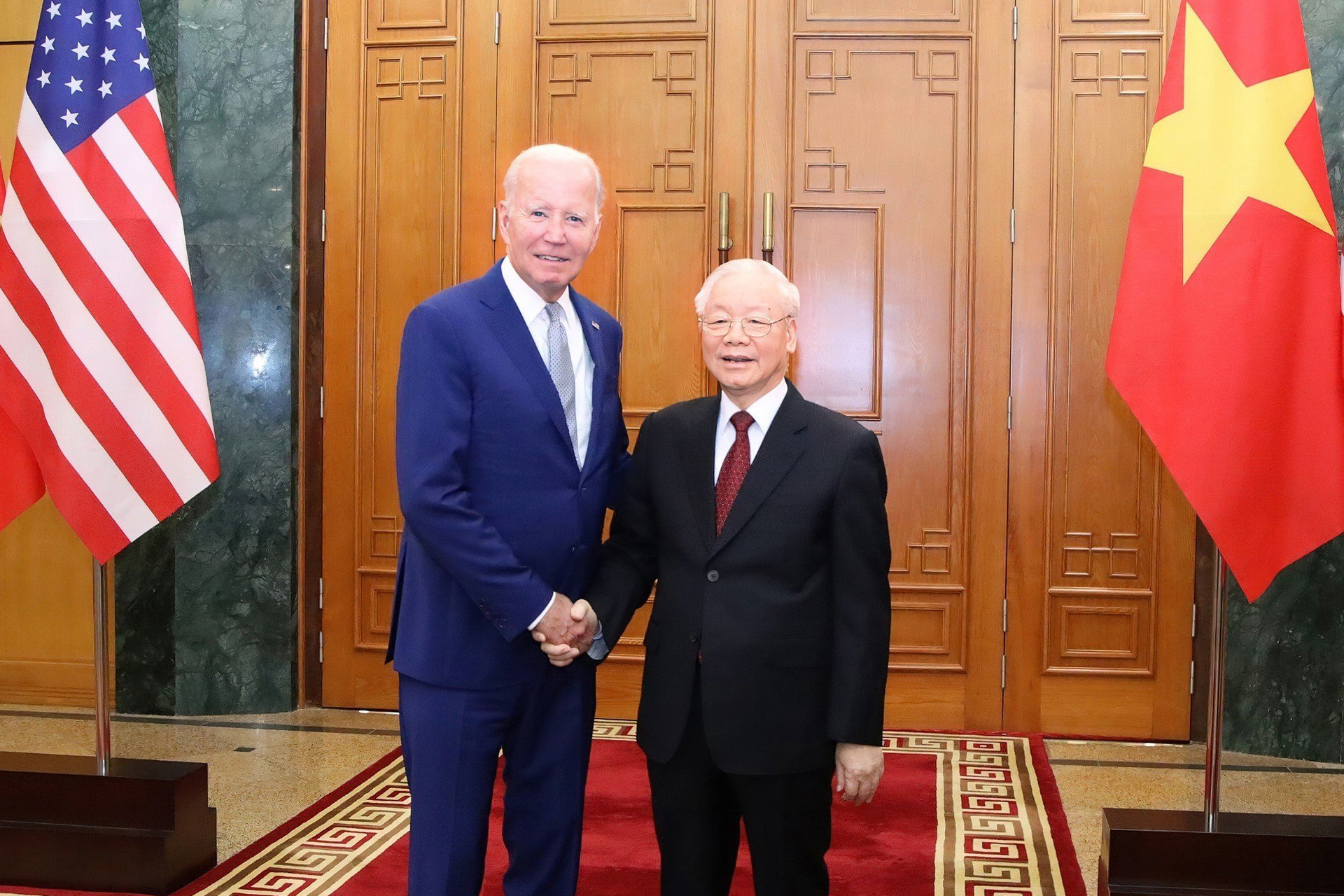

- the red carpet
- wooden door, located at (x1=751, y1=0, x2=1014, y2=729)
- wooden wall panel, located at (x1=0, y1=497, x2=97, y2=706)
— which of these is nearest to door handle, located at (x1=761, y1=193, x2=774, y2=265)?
wooden door, located at (x1=751, y1=0, x2=1014, y2=729)

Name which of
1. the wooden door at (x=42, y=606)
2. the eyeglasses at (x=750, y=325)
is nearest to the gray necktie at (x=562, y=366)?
the eyeglasses at (x=750, y=325)

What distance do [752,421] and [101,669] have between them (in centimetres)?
212

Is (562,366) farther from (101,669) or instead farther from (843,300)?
(843,300)

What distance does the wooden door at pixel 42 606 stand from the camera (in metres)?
5.19

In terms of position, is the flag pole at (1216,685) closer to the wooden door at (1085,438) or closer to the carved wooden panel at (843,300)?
the wooden door at (1085,438)

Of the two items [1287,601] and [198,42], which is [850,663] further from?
[198,42]

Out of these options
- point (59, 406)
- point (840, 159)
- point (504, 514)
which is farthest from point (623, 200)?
point (504, 514)

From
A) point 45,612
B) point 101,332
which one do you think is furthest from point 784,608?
point 45,612

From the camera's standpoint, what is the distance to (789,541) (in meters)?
2.14

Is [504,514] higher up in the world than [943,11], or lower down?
lower down

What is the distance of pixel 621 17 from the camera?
4844mm

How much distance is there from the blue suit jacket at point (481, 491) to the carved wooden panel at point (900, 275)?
2603 mm

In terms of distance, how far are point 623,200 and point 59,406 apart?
7.67 feet

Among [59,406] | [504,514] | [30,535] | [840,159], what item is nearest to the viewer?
[504,514]
